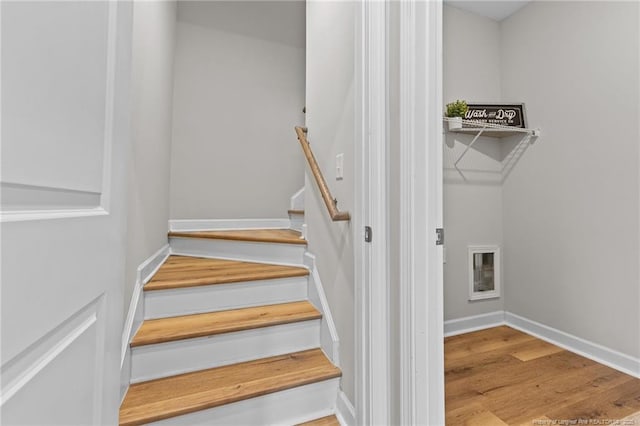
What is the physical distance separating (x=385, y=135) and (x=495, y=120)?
169 cm

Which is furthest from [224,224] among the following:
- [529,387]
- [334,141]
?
[529,387]

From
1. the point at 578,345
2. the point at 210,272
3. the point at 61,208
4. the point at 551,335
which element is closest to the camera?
the point at 61,208

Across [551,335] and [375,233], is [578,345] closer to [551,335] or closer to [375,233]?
[551,335]

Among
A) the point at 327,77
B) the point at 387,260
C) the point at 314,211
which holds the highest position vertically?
the point at 327,77

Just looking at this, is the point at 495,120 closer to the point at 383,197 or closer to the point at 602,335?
Answer: the point at 602,335

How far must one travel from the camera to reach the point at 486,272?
7.73 feet

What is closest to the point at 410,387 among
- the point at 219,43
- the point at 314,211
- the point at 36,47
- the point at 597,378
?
the point at 314,211

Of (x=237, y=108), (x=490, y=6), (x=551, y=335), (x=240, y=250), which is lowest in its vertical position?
(x=551, y=335)

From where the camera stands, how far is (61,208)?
1.45 feet

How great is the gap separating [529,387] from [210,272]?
6.32 ft

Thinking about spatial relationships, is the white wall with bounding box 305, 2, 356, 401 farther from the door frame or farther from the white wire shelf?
the white wire shelf

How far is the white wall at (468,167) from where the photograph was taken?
2.21 m

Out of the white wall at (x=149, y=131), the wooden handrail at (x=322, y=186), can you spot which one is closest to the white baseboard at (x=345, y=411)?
the wooden handrail at (x=322, y=186)

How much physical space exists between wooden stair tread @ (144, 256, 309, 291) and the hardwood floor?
42.8 inches
